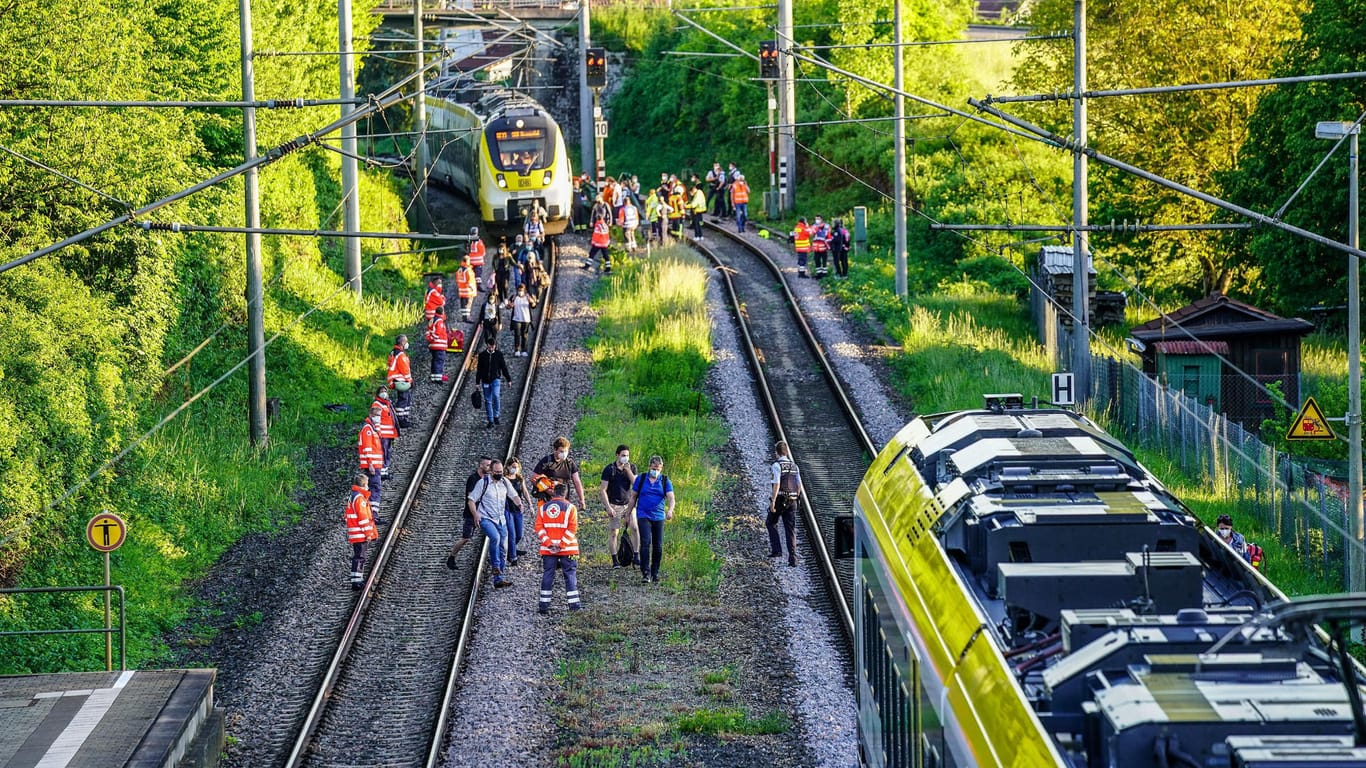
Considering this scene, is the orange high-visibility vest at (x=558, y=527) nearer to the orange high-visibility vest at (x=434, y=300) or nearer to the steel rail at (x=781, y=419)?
the steel rail at (x=781, y=419)

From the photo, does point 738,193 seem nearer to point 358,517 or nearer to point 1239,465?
point 1239,465

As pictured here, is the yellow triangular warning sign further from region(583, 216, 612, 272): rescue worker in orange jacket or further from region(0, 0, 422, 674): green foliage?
region(583, 216, 612, 272): rescue worker in orange jacket

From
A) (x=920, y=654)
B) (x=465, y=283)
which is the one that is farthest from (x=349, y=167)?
(x=920, y=654)

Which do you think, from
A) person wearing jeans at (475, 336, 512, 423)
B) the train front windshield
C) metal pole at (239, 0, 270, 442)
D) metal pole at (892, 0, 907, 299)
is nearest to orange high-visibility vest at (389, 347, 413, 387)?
person wearing jeans at (475, 336, 512, 423)

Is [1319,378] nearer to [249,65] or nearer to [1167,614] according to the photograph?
[249,65]

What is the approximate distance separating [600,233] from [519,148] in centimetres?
409

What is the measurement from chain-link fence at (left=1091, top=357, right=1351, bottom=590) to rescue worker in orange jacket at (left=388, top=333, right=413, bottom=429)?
11518 mm

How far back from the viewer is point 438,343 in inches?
1137

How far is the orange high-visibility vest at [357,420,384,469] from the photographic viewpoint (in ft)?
72.7

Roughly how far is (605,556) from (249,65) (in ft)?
31.1

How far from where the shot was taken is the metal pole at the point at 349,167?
106 feet

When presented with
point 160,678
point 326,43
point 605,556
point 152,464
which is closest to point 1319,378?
point 605,556

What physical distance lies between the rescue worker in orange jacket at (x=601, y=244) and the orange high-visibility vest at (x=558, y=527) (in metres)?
21.1

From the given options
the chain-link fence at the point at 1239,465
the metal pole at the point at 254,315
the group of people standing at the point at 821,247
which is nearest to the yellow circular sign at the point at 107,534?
the metal pole at the point at 254,315
